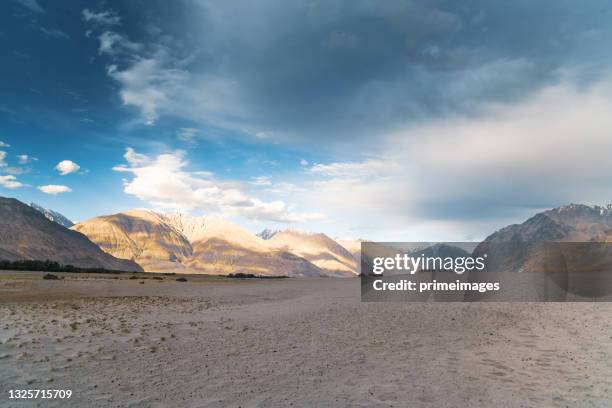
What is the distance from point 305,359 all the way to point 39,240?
16347 centimetres

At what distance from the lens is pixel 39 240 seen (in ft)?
463

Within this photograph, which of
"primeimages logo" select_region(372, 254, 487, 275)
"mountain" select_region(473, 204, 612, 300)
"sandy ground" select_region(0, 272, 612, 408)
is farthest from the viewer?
"mountain" select_region(473, 204, 612, 300)

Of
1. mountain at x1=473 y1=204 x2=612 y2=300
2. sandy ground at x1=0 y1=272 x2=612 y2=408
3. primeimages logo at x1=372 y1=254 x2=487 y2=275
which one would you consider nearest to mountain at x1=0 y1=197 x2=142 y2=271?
sandy ground at x1=0 y1=272 x2=612 y2=408

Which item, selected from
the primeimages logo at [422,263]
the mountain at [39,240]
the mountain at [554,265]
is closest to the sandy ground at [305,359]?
the primeimages logo at [422,263]

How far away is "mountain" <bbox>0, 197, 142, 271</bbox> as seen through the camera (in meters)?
132

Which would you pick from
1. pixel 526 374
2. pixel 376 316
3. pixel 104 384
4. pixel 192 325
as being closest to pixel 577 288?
pixel 376 316

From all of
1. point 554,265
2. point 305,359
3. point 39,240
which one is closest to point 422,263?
point 554,265

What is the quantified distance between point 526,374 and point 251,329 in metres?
10.4

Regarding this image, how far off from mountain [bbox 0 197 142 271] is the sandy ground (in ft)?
422

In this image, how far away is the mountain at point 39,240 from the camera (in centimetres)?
13188

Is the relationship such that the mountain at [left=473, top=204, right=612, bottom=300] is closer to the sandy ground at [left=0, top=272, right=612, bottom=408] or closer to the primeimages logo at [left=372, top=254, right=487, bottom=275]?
the primeimages logo at [left=372, top=254, right=487, bottom=275]

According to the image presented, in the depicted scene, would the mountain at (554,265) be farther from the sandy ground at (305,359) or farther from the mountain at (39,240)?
the mountain at (39,240)

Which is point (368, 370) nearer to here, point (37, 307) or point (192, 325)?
point (192, 325)

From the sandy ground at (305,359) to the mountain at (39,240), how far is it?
12857cm
